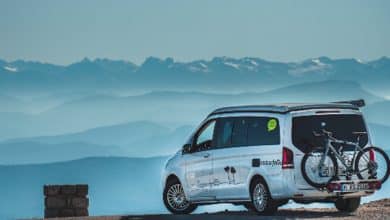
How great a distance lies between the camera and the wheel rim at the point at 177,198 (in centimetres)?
2883

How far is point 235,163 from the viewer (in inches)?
1060

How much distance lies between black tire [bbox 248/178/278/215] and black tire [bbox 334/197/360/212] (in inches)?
63.6

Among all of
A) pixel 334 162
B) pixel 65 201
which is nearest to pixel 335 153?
pixel 334 162

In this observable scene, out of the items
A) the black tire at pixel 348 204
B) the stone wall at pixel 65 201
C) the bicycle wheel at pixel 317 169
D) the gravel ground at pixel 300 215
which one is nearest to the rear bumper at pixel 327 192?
the bicycle wheel at pixel 317 169

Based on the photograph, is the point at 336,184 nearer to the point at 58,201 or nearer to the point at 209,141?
the point at 209,141

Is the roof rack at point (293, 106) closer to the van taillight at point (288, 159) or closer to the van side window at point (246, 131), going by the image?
the van side window at point (246, 131)

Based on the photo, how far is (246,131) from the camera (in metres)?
26.7

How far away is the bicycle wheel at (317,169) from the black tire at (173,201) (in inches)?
154

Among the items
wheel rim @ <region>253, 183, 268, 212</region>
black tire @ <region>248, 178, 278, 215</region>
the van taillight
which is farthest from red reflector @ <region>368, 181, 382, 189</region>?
Result: wheel rim @ <region>253, 183, 268, 212</region>

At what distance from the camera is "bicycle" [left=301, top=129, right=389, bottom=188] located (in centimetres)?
2553

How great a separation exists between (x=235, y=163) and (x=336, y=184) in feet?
7.43

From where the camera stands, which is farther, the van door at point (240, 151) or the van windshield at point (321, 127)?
the van door at point (240, 151)

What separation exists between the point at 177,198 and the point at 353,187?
4569 millimetres

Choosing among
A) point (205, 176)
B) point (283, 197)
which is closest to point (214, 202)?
point (205, 176)
